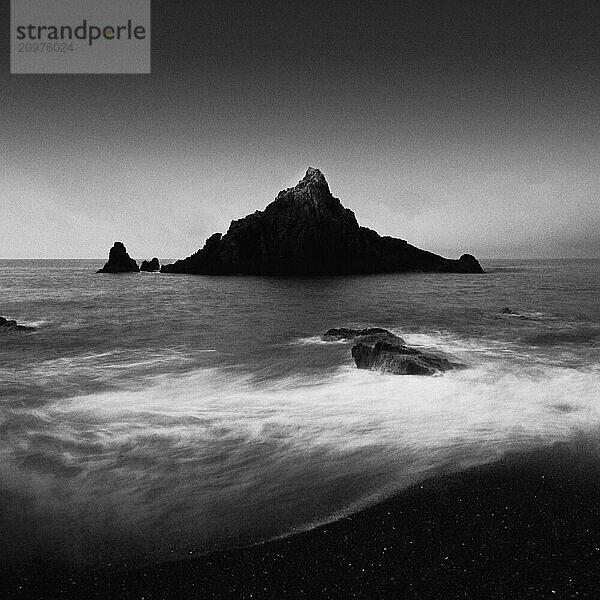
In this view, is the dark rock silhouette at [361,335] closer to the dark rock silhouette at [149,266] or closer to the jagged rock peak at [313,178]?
the jagged rock peak at [313,178]

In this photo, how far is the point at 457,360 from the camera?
12656 millimetres

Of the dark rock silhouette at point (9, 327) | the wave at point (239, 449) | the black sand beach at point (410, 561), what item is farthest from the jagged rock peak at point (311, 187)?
the black sand beach at point (410, 561)

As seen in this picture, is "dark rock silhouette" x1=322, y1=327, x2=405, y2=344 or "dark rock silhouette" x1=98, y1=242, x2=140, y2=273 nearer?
"dark rock silhouette" x1=322, y1=327, x2=405, y2=344

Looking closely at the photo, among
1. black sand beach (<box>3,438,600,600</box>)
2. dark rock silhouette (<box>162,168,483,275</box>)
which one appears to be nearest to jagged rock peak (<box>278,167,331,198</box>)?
dark rock silhouette (<box>162,168,483,275</box>)

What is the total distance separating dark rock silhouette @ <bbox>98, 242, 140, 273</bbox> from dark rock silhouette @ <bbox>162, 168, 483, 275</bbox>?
566 inches

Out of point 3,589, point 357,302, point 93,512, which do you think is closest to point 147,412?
point 93,512

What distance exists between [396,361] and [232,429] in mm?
5066

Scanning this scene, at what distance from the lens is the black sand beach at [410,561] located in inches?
129

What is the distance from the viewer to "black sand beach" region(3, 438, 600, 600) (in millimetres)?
3271

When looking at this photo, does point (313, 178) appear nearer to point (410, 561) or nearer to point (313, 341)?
point (313, 341)

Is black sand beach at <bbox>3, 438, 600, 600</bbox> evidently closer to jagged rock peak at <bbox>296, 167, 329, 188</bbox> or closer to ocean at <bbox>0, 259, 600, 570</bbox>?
ocean at <bbox>0, 259, 600, 570</bbox>

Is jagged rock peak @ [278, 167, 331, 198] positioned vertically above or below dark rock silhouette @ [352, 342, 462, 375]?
above

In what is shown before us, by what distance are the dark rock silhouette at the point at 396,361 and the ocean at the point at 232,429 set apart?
0.37 meters

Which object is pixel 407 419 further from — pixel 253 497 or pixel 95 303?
pixel 95 303
